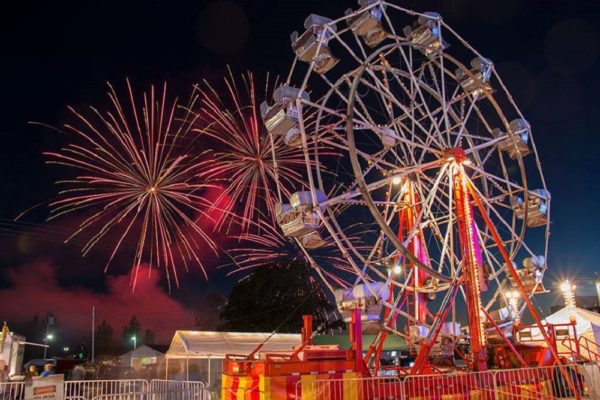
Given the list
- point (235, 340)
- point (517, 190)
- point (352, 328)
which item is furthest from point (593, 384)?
point (235, 340)

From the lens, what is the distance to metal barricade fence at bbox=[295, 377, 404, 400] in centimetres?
1149

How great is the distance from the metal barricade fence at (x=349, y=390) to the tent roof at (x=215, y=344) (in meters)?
11.3

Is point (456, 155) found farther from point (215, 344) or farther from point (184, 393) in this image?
point (215, 344)

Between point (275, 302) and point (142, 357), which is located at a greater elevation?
point (275, 302)

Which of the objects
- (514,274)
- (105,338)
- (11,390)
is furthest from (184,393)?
(105,338)

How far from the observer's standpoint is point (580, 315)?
2216cm

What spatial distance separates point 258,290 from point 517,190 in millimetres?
28047

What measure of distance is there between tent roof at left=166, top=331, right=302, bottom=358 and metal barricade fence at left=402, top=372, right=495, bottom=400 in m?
12.0

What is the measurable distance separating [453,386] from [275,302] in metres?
31.2

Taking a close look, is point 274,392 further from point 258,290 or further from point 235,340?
point 258,290

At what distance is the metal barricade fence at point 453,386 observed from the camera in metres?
11.8

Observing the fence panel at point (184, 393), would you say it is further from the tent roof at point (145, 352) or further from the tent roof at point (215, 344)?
the tent roof at point (145, 352)

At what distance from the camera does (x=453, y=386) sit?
12.3 meters

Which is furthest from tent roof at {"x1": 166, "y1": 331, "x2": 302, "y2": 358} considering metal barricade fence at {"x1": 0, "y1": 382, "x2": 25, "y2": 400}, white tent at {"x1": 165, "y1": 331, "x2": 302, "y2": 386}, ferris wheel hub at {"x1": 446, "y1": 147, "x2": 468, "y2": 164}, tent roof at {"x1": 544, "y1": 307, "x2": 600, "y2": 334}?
ferris wheel hub at {"x1": 446, "y1": 147, "x2": 468, "y2": 164}
